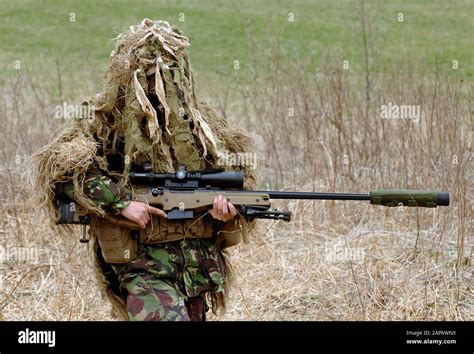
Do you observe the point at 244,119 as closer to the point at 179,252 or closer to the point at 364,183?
the point at 364,183

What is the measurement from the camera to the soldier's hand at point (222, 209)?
441cm

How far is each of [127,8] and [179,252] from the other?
738 inches

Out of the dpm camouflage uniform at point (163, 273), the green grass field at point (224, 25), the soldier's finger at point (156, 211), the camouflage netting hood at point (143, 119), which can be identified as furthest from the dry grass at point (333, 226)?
the green grass field at point (224, 25)

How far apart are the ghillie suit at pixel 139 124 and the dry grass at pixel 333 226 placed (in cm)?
98

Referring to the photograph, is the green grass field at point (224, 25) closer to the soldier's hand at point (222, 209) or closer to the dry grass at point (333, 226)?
the dry grass at point (333, 226)

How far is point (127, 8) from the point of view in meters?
22.5

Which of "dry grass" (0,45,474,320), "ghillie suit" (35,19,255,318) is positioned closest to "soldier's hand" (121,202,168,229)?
"ghillie suit" (35,19,255,318)

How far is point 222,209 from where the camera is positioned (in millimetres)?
4402

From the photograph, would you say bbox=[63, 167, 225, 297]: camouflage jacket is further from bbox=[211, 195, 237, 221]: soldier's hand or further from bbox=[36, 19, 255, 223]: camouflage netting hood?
bbox=[211, 195, 237, 221]: soldier's hand

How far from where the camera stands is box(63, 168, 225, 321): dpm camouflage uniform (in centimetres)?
432

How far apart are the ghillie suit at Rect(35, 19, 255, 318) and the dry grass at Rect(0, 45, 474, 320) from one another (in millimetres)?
981

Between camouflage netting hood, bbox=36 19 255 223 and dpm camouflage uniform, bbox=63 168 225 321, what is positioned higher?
camouflage netting hood, bbox=36 19 255 223

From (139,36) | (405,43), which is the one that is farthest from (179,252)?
(405,43)

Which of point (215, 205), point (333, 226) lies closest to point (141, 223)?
point (215, 205)
